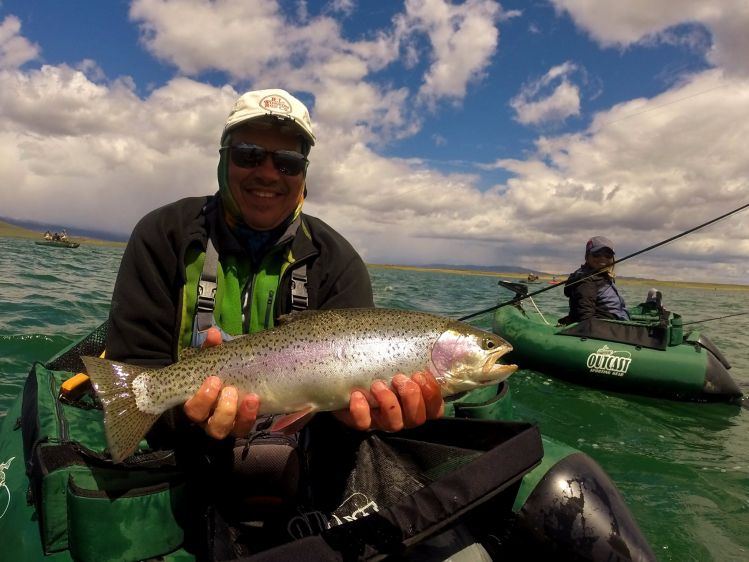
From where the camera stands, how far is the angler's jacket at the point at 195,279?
3.26m

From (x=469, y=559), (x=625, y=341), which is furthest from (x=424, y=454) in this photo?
(x=625, y=341)

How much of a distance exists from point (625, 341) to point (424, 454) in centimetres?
872

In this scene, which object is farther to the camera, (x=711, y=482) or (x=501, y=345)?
(x=711, y=482)

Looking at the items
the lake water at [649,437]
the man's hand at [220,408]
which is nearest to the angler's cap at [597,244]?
the lake water at [649,437]

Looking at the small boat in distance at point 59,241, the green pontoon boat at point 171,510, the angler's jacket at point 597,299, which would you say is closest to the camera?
the green pontoon boat at point 171,510

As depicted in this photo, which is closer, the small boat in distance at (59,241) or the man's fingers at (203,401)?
the man's fingers at (203,401)

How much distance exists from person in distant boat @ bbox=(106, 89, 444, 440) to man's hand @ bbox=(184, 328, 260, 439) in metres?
0.21

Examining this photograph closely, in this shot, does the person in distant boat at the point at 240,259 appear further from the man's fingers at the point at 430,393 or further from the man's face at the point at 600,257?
the man's face at the point at 600,257

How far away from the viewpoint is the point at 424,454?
3.15 meters

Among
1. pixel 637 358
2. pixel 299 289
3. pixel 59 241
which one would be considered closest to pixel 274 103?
pixel 299 289

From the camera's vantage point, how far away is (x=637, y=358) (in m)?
9.87

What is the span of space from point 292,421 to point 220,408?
Result: 16.1 inches

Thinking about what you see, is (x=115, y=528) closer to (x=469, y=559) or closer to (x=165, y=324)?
(x=165, y=324)

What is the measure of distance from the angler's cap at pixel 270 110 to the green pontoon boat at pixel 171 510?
7.26ft
